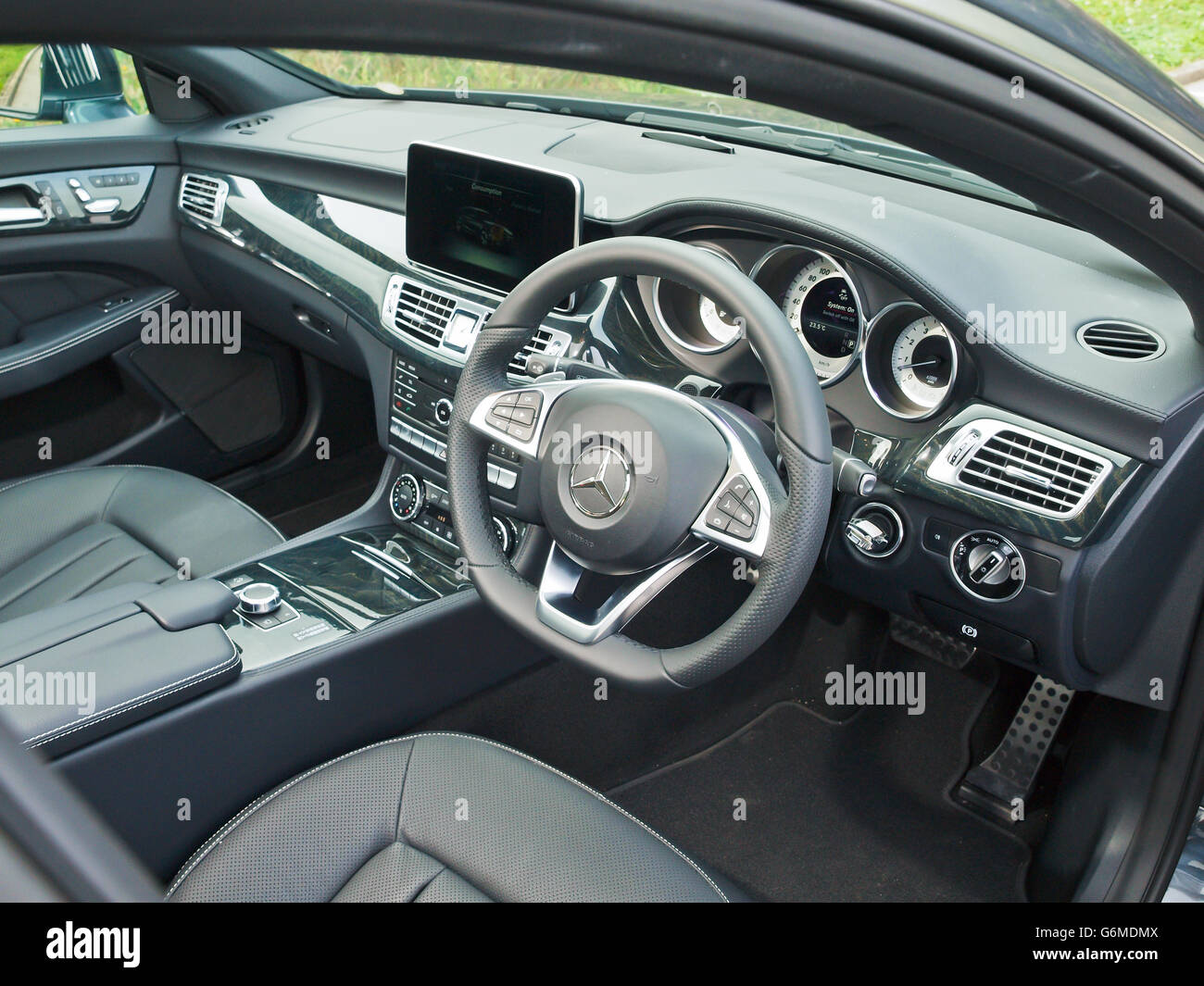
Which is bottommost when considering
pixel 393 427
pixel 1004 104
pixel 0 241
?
pixel 393 427

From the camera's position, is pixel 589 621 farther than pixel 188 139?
No

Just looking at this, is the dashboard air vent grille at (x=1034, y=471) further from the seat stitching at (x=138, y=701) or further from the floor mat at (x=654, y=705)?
the seat stitching at (x=138, y=701)

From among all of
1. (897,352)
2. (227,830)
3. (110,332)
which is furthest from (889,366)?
(110,332)

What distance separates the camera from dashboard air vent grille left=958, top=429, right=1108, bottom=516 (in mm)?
1437

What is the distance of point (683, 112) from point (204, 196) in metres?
1.22

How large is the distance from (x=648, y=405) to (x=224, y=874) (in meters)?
0.80

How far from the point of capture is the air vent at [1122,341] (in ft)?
4.61

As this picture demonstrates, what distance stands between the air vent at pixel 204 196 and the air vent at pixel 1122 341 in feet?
6.56

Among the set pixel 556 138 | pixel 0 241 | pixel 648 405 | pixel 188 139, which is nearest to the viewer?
pixel 648 405

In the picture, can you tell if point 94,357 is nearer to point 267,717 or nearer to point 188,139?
point 188,139

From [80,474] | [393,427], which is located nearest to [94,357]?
[80,474]

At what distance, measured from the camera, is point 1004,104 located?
762 millimetres

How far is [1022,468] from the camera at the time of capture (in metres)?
1.49

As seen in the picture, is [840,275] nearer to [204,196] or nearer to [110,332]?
[204,196]
